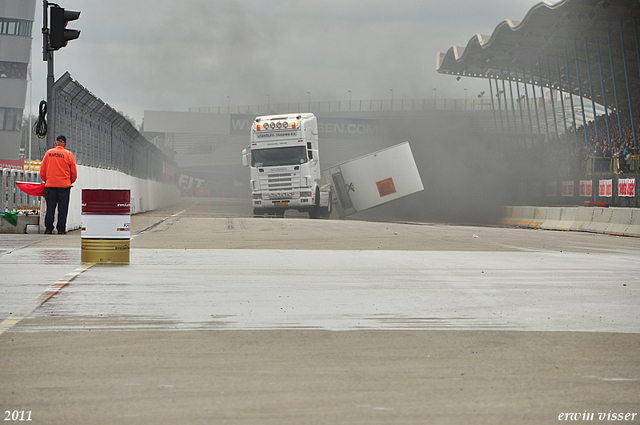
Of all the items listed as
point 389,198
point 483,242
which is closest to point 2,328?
point 483,242

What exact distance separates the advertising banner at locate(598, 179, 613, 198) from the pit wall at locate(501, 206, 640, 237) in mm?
2092

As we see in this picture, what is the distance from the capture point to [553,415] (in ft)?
11.8

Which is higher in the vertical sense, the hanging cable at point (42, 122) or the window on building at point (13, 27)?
the window on building at point (13, 27)

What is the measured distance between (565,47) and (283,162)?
2714 centimetres

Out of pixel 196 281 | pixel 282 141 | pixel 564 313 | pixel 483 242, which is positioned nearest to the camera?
pixel 564 313

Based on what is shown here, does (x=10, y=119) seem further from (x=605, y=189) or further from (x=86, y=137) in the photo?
(x=605, y=189)

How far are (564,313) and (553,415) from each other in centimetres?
307

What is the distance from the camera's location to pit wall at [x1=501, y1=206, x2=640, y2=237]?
68.1ft

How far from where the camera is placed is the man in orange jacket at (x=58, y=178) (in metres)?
14.6

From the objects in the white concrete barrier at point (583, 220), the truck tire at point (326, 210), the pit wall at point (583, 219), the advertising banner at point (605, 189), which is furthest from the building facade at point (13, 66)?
the white concrete barrier at point (583, 220)

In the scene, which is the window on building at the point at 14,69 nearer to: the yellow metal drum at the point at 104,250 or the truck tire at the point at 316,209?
the truck tire at the point at 316,209

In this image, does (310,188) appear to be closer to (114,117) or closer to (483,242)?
(114,117)

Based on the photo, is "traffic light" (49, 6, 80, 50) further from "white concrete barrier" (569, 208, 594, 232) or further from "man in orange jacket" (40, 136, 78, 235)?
"white concrete barrier" (569, 208, 594, 232)

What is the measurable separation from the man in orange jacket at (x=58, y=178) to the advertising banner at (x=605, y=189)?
19.1 metres
